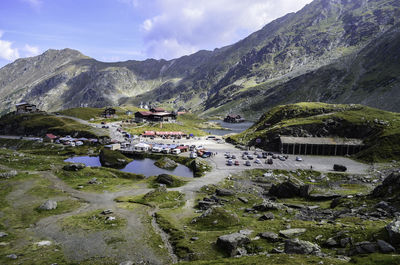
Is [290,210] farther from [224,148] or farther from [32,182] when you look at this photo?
[224,148]

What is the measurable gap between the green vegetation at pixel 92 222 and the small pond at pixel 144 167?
45230mm

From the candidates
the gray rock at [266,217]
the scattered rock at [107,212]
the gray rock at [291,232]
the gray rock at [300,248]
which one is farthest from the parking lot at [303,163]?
the gray rock at [300,248]

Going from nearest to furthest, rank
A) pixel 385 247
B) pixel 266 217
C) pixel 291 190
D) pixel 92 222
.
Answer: pixel 385 247 → pixel 266 217 → pixel 92 222 → pixel 291 190

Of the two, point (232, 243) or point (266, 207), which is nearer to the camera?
point (232, 243)

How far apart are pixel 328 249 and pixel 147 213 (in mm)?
32949

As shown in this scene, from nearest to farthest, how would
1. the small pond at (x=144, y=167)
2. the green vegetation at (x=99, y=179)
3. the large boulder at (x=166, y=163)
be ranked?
the green vegetation at (x=99, y=179) → the small pond at (x=144, y=167) → the large boulder at (x=166, y=163)

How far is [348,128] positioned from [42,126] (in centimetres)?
18683

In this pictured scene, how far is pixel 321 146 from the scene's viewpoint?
112 meters

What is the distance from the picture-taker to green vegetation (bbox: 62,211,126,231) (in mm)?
40969

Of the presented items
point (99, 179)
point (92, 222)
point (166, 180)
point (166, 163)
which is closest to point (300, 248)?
point (92, 222)

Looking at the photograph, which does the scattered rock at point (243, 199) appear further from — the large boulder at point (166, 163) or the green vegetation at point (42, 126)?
the green vegetation at point (42, 126)

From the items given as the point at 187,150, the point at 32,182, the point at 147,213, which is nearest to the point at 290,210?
the point at 147,213

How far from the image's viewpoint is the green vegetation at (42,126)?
14823cm

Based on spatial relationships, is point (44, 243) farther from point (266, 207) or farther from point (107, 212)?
point (266, 207)
